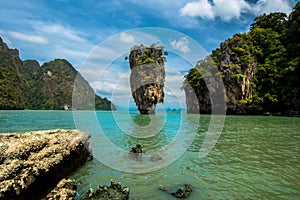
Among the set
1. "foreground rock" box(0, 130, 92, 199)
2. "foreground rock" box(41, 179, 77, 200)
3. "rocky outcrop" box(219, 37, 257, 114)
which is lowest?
"foreground rock" box(41, 179, 77, 200)

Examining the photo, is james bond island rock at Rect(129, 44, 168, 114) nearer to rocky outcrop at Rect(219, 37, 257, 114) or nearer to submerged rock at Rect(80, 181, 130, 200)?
rocky outcrop at Rect(219, 37, 257, 114)

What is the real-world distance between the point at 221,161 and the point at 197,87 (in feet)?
149

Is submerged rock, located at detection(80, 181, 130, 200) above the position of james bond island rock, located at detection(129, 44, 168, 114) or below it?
below

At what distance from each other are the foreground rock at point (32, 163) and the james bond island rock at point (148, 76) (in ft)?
135

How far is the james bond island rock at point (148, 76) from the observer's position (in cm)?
4676

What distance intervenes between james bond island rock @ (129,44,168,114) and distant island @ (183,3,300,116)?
35.6ft

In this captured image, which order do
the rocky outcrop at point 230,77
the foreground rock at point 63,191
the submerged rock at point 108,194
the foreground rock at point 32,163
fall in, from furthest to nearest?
the rocky outcrop at point 230,77, the foreground rock at point 63,191, the submerged rock at point 108,194, the foreground rock at point 32,163

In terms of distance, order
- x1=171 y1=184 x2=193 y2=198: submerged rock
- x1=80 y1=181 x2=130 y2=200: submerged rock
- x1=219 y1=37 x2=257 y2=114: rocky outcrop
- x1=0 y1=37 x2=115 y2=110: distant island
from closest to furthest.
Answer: x1=80 y1=181 x2=130 y2=200: submerged rock, x1=171 y1=184 x2=193 y2=198: submerged rock, x1=219 y1=37 x2=257 y2=114: rocky outcrop, x1=0 y1=37 x2=115 y2=110: distant island

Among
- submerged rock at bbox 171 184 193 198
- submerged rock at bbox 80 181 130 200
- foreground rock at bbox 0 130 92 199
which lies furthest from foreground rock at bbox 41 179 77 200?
submerged rock at bbox 171 184 193 198

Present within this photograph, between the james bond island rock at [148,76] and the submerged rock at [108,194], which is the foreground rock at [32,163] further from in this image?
the james bond island rock at [148,76]

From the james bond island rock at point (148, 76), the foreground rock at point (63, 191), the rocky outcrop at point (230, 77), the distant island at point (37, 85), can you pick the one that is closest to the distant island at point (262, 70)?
the rocky outcrop at point (230, 77)

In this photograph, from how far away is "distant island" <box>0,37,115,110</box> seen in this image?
83.4 metres

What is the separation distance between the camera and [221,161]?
283 inches

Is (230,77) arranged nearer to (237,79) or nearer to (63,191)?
(237,79)
